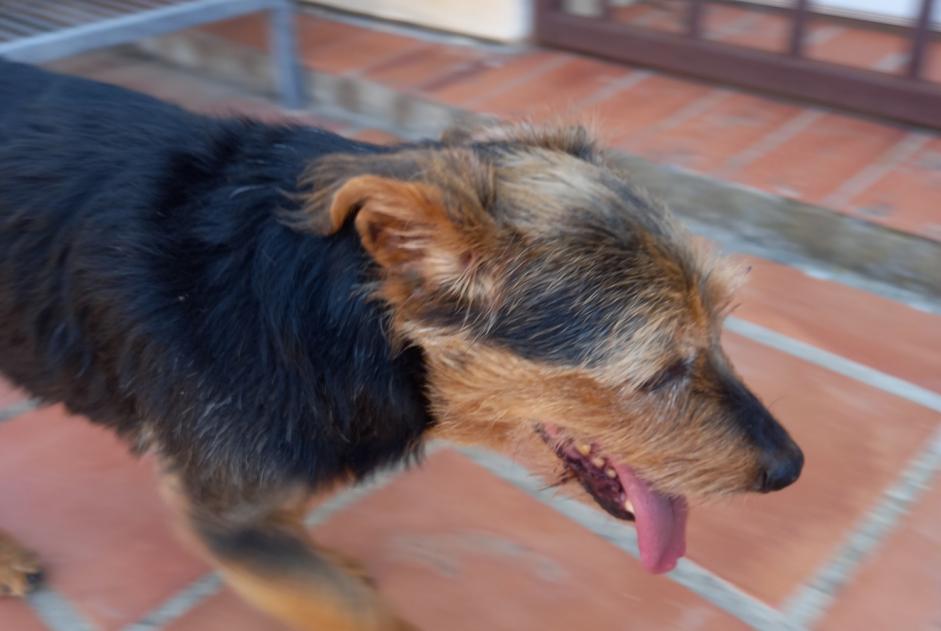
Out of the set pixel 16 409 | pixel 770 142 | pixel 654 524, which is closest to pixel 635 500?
pixel 654 524

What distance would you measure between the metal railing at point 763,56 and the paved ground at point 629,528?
43 centimetres

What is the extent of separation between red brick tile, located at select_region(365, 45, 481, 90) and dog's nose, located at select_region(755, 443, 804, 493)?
251cm

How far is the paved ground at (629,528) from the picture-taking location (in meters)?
1.89

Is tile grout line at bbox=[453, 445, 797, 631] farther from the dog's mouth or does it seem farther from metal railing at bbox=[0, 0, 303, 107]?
metal railing at bbox=[0, 0, 303, 107]

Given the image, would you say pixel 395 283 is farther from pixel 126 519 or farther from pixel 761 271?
pixel 761 271

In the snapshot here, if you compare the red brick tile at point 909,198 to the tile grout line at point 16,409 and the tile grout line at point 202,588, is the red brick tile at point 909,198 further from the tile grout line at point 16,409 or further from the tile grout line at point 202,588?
the tile grout line at point 16,409

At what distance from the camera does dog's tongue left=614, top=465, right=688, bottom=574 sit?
182 cm

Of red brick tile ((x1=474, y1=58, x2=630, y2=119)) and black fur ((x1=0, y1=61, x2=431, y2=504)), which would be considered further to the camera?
red brick tile ((x1=474, y1=58, x2=630, y2=119))

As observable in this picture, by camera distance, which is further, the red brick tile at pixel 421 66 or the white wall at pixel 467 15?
the white wall at pixel 467 15

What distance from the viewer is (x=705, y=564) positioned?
1971 millimetres

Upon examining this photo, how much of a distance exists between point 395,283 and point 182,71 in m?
3.53

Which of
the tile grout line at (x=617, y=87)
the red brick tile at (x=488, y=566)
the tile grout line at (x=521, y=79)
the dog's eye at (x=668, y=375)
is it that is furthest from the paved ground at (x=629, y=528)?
the tile grout line at (x=521, y=79)

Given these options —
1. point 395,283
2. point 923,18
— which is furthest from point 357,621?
point 923,18

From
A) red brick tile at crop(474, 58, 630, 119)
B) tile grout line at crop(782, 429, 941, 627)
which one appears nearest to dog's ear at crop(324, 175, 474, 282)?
tile grout line at crop(782, 429, 941, 627)
